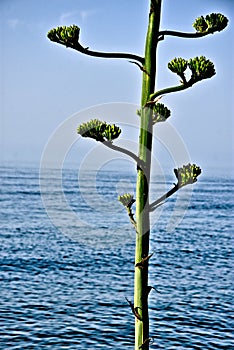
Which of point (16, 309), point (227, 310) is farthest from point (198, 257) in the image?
point (16, 309)

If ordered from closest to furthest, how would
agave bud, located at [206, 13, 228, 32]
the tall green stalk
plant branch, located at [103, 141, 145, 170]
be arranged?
plant branch, located at [103, 141, 145, 170] → the tall green stalk → agave bud, located at [206, 13, 228, 32]

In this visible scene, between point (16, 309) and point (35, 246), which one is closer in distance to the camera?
point (16, 309)

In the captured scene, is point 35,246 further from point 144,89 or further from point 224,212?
point 144,89

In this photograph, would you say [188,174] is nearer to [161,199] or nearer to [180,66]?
[161,199]

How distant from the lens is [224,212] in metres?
51.8

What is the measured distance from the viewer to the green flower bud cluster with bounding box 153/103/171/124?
5793 mm

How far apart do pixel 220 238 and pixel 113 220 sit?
10.0 meters

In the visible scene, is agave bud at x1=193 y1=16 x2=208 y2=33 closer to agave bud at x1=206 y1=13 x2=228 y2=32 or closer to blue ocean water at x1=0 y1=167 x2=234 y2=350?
agave bud at x1=206 y1=13 x2=228 y2=32

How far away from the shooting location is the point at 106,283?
25.3 meters

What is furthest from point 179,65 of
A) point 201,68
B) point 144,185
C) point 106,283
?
point 106,283

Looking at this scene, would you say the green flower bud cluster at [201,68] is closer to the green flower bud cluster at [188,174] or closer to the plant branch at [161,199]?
the green flower bud cluster at [188,174]

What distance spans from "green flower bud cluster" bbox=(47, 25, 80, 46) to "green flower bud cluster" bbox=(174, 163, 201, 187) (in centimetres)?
151

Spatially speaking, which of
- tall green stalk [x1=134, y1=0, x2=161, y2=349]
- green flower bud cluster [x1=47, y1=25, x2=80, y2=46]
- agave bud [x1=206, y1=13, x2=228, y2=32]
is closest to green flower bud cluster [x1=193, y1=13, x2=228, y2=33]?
agave bud [x1=206, y1=13, x2=228, y2=32]

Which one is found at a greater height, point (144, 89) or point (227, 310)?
point (144, 89)
